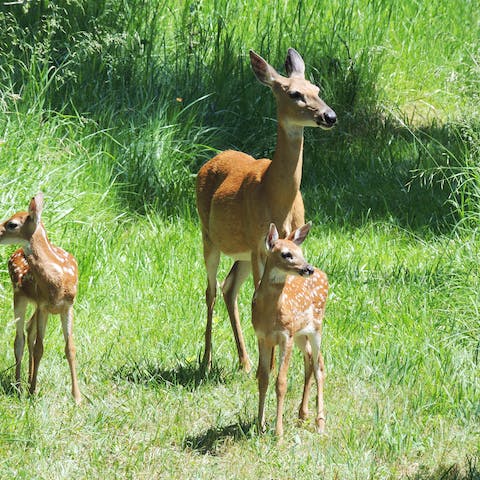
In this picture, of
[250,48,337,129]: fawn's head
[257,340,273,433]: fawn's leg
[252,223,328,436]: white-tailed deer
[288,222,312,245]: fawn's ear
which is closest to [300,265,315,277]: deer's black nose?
[252,223,328,436]: white-tailed deer

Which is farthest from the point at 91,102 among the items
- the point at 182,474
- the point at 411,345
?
the point at 182,474

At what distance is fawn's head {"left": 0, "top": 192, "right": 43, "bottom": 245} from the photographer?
20.1ft

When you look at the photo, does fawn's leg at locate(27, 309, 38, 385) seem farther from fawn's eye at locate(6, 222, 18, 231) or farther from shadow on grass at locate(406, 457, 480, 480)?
shadow on grass at locate(406, 457, 480, 480)

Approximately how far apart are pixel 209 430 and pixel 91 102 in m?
4.74

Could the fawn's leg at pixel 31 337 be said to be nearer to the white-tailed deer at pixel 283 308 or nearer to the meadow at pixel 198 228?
the meadow at pixel 198 228

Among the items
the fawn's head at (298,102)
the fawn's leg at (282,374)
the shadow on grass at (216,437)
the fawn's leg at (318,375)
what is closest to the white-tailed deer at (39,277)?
the shadow on grass at (216,437)

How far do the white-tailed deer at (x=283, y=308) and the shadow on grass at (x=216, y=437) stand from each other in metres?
0.15

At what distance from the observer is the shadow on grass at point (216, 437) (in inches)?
231

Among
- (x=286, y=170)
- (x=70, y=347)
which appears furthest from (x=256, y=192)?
(x=70, y=347)

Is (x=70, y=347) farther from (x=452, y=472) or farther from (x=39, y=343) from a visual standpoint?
(x=452, y=472)

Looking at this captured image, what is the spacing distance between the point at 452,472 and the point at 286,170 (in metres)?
1.99

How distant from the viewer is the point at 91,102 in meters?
10.1

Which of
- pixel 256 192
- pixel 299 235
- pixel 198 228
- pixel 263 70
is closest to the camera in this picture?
pixel 299 235

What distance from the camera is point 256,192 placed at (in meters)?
6.73
